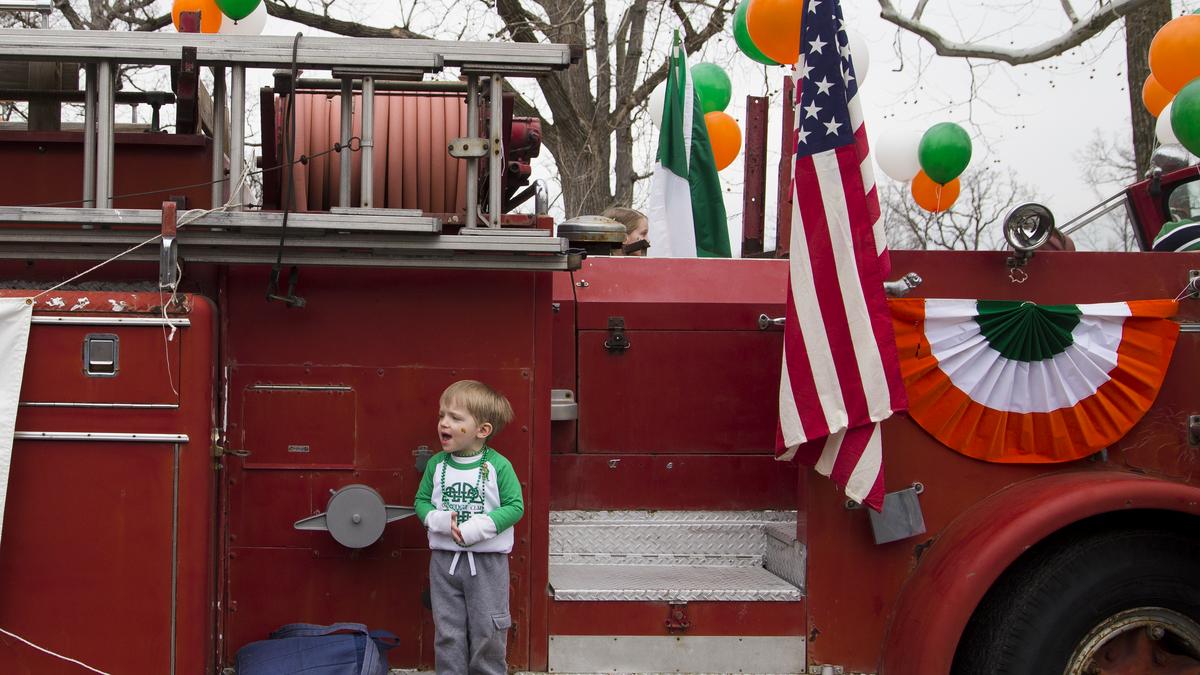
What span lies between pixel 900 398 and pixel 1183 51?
177 inches

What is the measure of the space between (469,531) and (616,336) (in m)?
A: 1.04

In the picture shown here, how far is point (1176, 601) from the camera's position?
11.5 ft

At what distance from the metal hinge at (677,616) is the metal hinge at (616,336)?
94 centimetres

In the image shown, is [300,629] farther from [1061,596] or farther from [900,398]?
[1061,596]

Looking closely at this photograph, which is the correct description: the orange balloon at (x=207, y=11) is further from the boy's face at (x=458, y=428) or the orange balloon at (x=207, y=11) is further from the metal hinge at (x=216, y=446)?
the boy's face at (x=458, y=428)

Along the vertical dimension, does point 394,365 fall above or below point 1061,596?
above

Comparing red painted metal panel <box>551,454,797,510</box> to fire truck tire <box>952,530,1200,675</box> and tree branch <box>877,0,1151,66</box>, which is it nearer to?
fire truck tire <box>952,530,1200,675</box>

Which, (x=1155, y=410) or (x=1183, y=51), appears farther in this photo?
(x=1183, y=51)

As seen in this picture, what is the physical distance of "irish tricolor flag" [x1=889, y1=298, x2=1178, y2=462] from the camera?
3.63 m

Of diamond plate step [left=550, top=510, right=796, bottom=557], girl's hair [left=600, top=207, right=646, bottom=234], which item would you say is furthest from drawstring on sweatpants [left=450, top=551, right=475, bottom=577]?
girl's hair [left=600, top=207, right=646, bottom=234]

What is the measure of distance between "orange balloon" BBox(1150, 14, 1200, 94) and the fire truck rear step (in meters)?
4.39

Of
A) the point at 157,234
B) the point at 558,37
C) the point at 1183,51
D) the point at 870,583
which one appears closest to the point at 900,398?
the point at 870,583

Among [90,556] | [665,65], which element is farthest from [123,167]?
[665,65]

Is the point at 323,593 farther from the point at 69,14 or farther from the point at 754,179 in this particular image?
the point at 69,14
